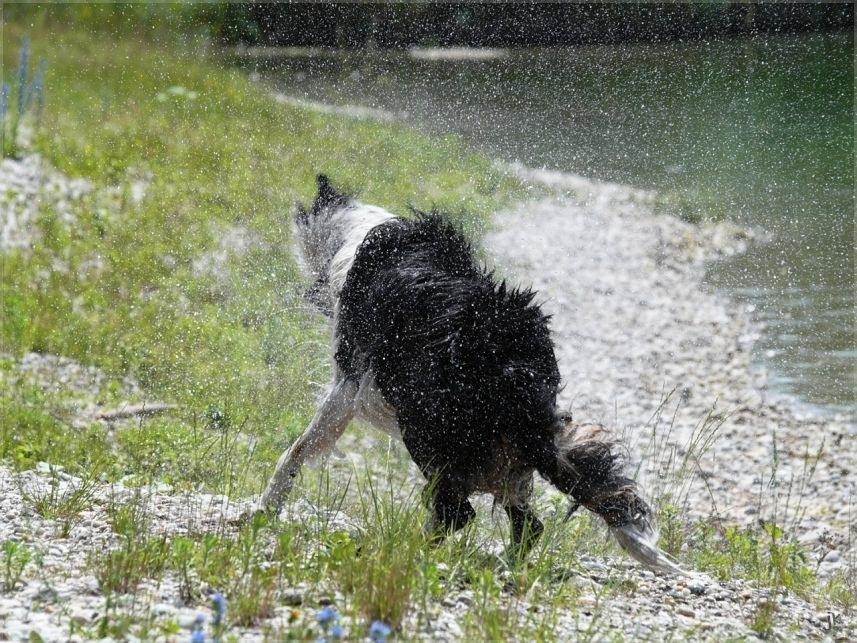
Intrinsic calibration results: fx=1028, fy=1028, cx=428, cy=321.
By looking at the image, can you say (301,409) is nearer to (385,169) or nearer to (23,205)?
(23,205)

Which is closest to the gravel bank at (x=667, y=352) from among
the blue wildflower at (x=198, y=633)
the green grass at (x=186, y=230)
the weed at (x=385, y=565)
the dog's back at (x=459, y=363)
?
the green grass at (x=186, y=230)

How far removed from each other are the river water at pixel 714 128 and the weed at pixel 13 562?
6.89 metres

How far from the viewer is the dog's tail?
152 inches

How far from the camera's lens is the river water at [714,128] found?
10453 millimetres

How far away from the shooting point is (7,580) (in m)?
3.12

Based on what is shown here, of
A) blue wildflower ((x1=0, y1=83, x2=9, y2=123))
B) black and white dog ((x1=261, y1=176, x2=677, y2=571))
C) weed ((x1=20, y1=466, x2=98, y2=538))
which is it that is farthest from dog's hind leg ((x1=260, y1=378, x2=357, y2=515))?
blue wildflower ((x1=0, y1=83, x2=9, y2=123))

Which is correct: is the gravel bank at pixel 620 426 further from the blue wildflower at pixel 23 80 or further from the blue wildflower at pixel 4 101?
the blue wildflower at pixel 23 80

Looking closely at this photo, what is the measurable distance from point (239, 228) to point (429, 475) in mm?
5945

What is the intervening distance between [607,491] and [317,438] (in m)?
1.36

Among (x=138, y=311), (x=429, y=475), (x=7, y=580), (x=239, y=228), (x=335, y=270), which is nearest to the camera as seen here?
(x=7, y=580)

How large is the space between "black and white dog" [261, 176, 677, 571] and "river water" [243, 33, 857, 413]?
528 centimetres

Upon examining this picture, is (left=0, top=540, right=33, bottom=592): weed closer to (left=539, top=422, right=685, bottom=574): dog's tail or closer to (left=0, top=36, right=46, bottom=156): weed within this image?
(left=539, top=422, right=685, bottom=574): dog's tail

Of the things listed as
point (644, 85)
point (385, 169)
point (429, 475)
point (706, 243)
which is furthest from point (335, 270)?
point (644, 85)

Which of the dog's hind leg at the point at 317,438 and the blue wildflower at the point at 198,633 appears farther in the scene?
the dog's hind leg at the point at 317,438
